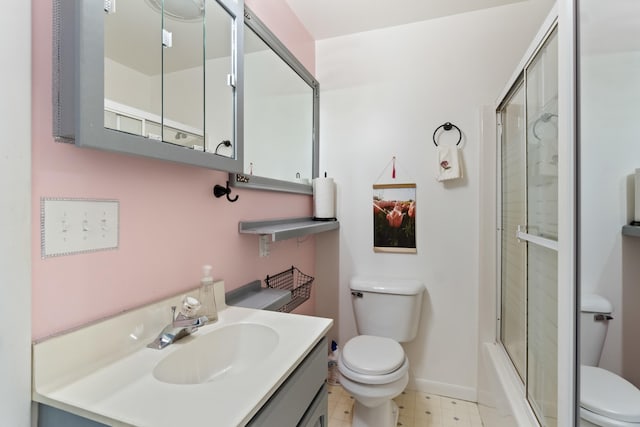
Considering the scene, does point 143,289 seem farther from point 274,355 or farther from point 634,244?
point 634,244

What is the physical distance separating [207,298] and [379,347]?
1.02m

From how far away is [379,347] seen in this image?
5.22 feet

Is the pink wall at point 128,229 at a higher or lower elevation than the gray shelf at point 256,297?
higher

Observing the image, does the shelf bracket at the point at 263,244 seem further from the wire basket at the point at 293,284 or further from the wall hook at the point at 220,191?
the wall hook at the point at 220,191

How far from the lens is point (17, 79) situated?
0.61 metres

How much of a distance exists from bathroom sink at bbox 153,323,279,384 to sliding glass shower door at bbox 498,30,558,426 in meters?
1.00

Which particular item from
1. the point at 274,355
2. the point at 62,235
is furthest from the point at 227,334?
the point at 62,235

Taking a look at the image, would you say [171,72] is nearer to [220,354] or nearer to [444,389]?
[220,354]

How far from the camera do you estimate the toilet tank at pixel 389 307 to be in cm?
179

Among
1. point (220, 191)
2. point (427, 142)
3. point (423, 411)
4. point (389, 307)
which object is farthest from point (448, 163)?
point (423, 411)

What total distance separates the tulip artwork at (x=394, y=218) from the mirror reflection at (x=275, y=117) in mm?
534

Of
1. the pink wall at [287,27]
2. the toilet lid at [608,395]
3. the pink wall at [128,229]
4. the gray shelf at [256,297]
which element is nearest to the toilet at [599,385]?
the toilet lid at [608,395]

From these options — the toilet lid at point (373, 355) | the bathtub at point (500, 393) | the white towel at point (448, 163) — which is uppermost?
the white towel at point (448, 163)

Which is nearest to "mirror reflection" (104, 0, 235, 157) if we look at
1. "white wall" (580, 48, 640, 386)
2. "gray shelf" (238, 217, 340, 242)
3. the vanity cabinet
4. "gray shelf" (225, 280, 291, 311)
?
"gray shelf" (238, 217, 340, 242)
